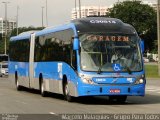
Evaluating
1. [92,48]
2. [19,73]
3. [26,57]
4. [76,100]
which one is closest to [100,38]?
[92,48]

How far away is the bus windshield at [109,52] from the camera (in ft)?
69.9

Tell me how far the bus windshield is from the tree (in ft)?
339

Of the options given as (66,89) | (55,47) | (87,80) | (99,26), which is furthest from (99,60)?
(55,47)

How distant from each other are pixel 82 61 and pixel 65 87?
7.63 ft

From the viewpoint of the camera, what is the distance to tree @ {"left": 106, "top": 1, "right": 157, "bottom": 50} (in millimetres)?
125438

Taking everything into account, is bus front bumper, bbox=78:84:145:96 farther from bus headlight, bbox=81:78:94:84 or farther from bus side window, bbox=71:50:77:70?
bus side window, bbox=71:50:77:70

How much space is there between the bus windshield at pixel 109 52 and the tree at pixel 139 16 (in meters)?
103

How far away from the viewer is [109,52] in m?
21.5

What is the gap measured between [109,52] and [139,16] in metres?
106

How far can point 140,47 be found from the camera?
72.0 feet

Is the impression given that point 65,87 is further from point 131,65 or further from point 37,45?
point 37,45

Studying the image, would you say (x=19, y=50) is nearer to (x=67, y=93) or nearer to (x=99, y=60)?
(x=67, y=93)

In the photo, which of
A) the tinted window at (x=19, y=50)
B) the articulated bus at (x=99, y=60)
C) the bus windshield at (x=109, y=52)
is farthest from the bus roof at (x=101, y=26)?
the tinted window at (x=19, y=50)

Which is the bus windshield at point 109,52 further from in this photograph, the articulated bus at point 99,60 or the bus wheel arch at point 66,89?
the bus wheel arch at point 66,89
